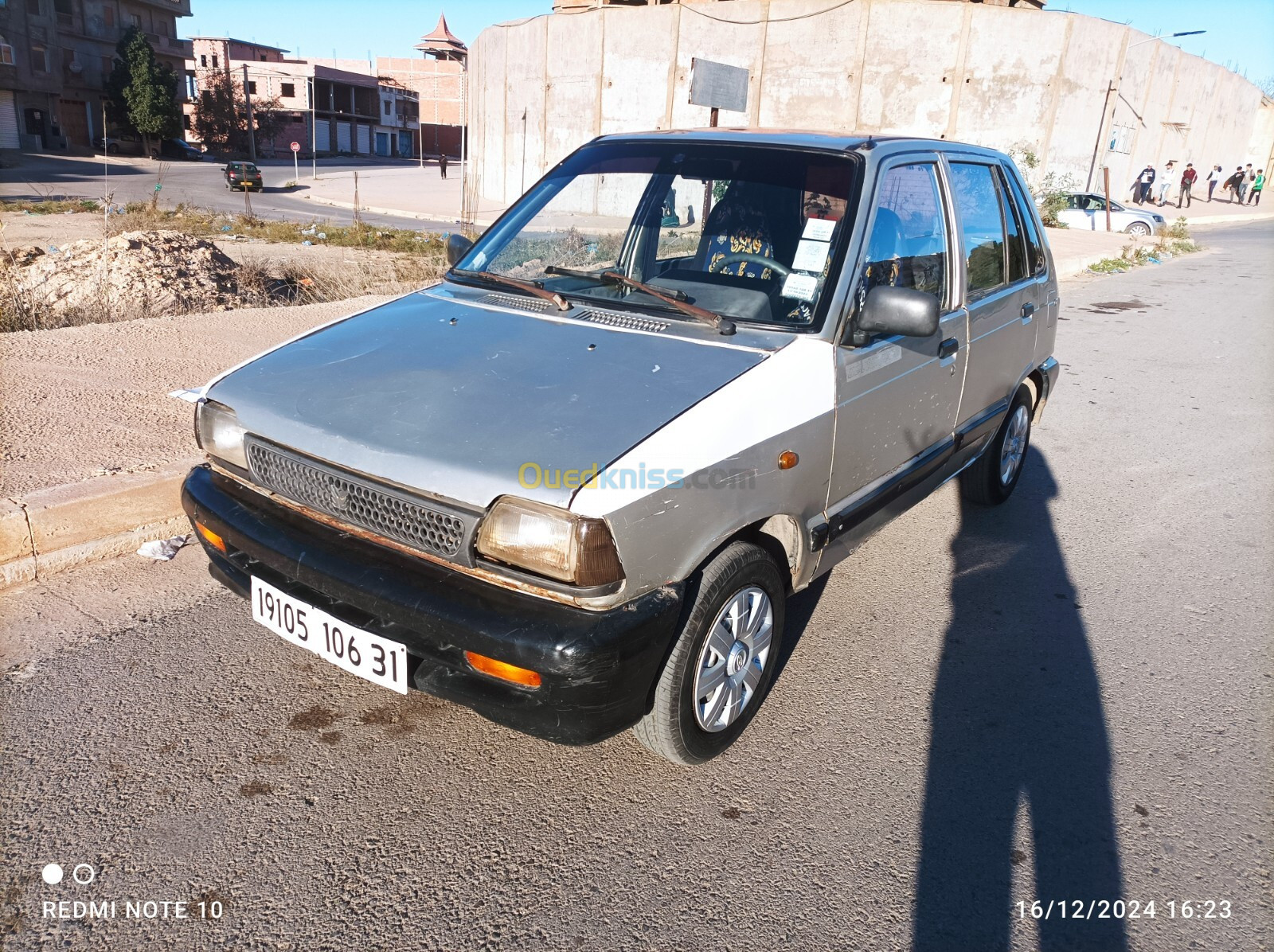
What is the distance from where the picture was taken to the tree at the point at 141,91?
5103 centimetres

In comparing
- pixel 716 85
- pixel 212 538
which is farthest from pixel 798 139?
pixel 716 85

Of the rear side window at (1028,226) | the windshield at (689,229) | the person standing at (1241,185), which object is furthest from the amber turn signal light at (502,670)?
the person standing at (1241,185)

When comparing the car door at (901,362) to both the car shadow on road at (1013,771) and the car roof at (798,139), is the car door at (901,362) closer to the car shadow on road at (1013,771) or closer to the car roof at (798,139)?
the car roof at (798,139)

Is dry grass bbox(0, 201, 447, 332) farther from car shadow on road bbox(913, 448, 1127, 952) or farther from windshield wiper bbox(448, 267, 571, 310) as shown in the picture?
car shadow on road bbox(913, 448, 1127, 952)

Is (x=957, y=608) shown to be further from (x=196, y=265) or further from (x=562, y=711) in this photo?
(x=196, y=265)

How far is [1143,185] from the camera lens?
36875mm

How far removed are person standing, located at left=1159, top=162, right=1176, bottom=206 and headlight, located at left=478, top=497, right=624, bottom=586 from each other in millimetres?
45101

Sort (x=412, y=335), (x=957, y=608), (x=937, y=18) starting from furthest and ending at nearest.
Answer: (x=937, y=18) < (x=957, y=608) < (x=412, y=335)

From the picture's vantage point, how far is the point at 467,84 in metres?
38.2

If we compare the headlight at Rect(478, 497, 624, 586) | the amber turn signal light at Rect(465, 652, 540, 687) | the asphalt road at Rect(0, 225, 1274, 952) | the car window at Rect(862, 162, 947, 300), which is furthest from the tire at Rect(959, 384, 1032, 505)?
the amber turn signal light at Rect(465, 652, 540, 687)

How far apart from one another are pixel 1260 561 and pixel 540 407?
162 inches

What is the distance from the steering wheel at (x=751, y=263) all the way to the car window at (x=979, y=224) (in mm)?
1047

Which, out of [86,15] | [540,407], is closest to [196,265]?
[540,407]

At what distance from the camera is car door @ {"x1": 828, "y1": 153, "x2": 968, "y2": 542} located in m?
2.92
